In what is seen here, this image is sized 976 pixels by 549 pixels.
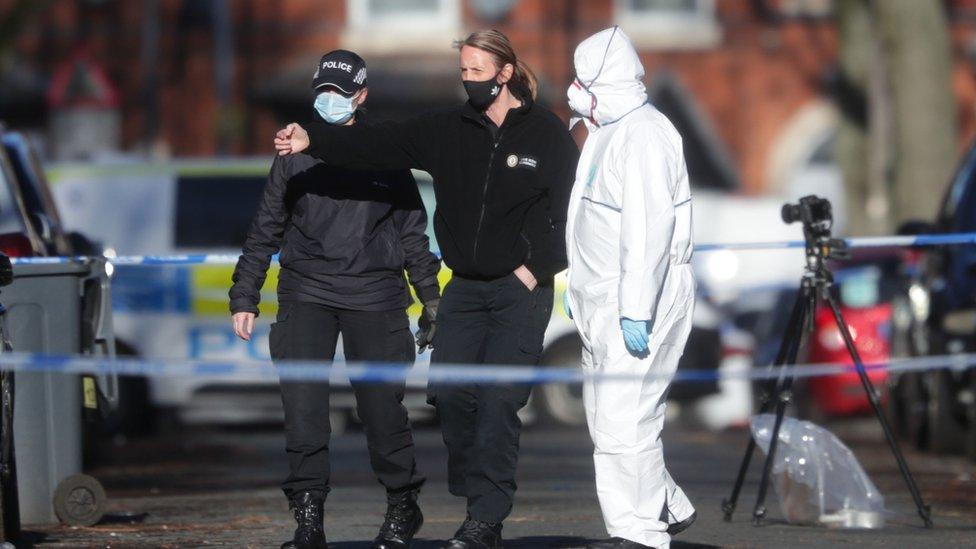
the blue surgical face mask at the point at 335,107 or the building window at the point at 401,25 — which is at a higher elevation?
the building window at the point at 401,25

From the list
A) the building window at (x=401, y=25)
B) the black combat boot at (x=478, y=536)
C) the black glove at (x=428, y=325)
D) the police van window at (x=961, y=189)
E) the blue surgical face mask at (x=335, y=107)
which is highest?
the building window at (x=401, y=25)

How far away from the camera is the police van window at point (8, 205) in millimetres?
10035

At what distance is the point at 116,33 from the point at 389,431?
2456cm

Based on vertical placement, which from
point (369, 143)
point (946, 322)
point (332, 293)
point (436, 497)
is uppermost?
point (369, 143)

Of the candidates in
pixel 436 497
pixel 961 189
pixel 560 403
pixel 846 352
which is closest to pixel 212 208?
pixel 560 403

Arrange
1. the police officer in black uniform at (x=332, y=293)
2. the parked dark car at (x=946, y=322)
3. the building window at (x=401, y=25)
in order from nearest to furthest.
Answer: the police officer in black uniform at (x=332, y=293) < the parked dark car at (x=946, y=322) < the building window at (x=401, y=25)

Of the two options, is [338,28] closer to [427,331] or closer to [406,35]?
[406,35]

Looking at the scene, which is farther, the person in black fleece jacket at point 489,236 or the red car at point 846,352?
the red car at point 846,352

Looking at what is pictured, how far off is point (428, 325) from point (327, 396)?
1.60 feet

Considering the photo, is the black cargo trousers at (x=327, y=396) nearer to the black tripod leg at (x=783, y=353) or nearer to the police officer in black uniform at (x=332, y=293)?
the police officer in black uniform at (x=332, y=293)

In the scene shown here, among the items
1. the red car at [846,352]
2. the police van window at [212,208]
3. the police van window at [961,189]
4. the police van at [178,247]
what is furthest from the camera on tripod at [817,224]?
the police van window at [212,208]

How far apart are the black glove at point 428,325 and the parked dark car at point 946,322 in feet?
12.6

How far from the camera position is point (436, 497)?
995 centimetres

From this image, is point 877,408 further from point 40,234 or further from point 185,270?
point 185,270
